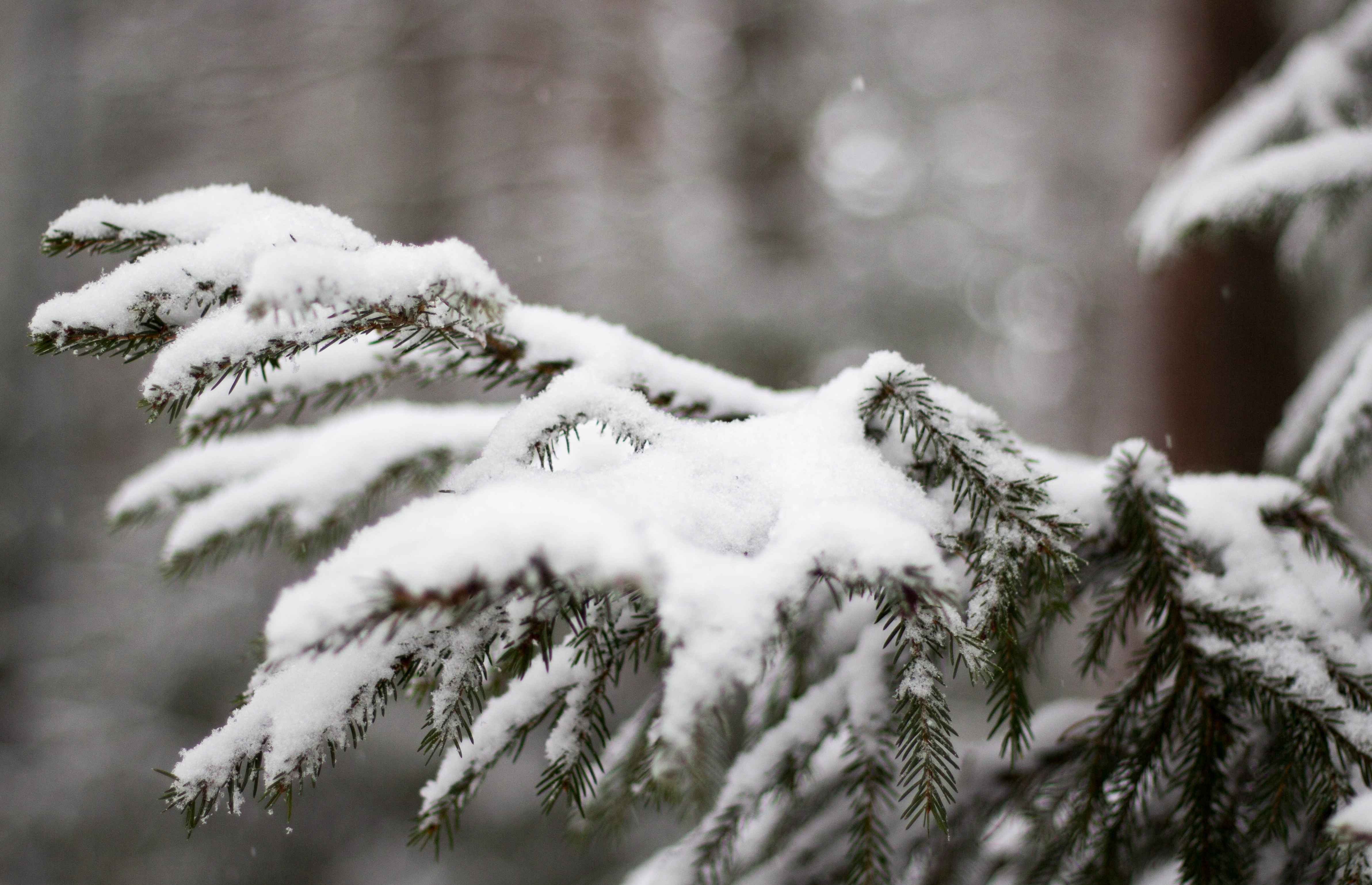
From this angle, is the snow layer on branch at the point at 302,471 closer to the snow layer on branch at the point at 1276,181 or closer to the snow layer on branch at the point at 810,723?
the snow layer on branch at the point at 810,723

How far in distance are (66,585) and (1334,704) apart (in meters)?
6.55

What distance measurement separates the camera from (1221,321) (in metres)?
2.66

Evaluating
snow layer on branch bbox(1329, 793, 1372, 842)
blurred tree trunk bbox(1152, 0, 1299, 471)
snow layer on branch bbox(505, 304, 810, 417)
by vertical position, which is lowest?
snow layer on branch bbox(1329, 793, 1372, 842)

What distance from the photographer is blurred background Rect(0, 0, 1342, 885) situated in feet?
14.3

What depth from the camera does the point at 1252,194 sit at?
119 centimetres

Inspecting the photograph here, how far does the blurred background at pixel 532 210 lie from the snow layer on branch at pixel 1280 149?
4.52 ft

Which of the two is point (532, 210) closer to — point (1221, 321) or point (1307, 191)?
point (1221, 321)

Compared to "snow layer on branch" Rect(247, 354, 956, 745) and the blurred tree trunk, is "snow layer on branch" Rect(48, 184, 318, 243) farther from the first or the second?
the blurred tree trunk

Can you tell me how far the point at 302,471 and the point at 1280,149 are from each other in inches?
69.2

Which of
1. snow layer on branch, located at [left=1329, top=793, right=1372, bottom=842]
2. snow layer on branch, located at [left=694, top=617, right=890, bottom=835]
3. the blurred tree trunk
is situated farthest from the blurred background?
snow layer on branch, located at [left=1329, top=793, right=1372, bottom=842]

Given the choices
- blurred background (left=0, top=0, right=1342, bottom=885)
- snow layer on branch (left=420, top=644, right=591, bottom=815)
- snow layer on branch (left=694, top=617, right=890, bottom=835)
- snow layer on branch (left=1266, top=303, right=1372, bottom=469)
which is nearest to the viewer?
snow layer on branch (left=420, top=644, right=591, bottom=815)

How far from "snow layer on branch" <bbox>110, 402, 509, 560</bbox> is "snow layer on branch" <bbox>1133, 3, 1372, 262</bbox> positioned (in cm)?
130

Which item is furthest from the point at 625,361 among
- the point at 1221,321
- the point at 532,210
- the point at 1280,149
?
the point at 532,210

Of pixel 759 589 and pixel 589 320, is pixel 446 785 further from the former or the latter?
pixel 589 320
